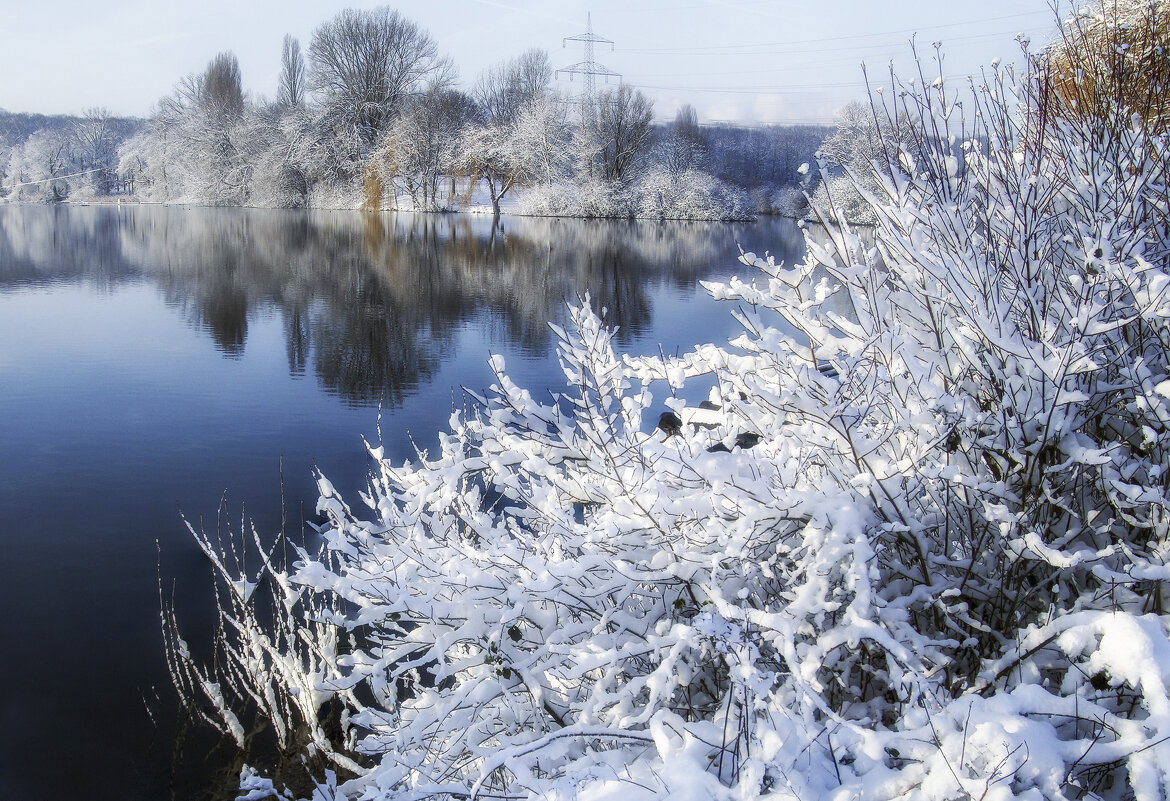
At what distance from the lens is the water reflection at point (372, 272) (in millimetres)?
14883

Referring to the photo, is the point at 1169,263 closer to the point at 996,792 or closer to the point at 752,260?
the point at 752,260

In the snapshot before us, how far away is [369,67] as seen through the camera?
46.5m

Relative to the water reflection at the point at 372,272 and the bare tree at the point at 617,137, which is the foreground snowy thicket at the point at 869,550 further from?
the bare tree at the point at 617,137

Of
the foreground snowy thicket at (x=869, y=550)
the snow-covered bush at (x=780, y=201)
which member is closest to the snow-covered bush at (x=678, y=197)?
the snow-covered bush at (x=780, y=201)

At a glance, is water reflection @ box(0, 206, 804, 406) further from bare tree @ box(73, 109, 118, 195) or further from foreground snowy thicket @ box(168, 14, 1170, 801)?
bare tree @ box(73, 109, 118, 195)

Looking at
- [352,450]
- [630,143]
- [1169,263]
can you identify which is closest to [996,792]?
[1169,263]

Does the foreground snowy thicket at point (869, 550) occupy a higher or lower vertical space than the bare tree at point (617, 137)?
lower

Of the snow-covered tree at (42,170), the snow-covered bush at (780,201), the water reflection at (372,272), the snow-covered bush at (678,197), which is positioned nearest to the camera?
the water reflection at (372,272)

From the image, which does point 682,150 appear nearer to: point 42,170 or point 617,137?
point 617,137

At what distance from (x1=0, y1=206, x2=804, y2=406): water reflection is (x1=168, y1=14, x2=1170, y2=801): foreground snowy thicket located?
8.76 metres

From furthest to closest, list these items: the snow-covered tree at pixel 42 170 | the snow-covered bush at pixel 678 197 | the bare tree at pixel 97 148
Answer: the bare tree at pixel 97 148 < the snow-covered tree at pixel 42 170 < the snow-covered bush at pixel 678 197

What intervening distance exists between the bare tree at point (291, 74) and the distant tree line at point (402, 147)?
0.09 meters

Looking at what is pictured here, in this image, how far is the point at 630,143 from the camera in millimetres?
44812

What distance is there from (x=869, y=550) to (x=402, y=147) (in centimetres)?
4270
